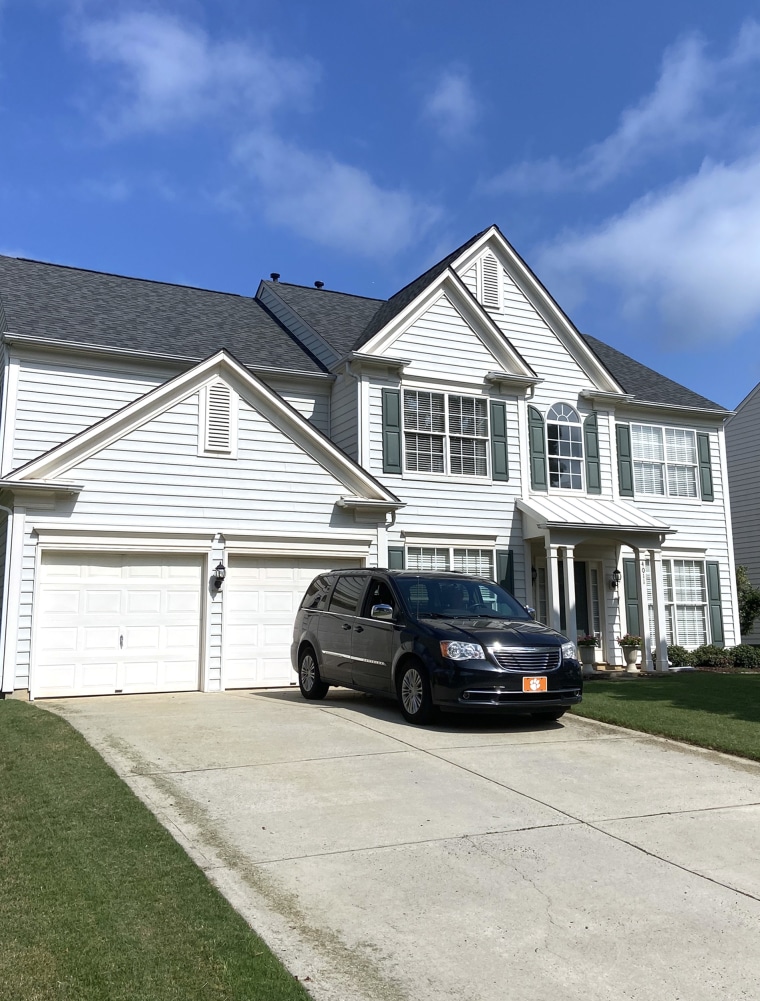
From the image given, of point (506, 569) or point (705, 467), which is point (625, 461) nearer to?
point (705, 467)

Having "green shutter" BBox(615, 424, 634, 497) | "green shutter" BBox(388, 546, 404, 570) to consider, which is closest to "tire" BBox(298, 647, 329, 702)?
"green shutter" BBox(388, 546, 404, 570)

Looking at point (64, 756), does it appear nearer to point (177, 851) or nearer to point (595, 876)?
point (177, 851)

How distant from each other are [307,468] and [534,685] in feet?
22.6

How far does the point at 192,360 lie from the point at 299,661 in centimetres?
689

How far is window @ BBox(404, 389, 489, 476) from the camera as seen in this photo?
18375mm

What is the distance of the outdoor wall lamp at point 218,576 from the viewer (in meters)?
14.3

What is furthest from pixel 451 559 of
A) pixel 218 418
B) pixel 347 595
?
pixel 347 595

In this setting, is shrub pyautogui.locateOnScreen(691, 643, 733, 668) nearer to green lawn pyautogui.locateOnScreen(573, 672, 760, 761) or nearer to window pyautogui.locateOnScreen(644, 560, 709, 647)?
window pyautogui.locateOnScreen(644, 560, 709, 647)

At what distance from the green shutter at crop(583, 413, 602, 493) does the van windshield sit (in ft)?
30.4

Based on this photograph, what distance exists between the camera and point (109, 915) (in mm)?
4422

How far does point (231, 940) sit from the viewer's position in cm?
418

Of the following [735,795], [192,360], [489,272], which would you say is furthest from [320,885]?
[489,272]

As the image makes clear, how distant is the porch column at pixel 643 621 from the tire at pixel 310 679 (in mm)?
9485

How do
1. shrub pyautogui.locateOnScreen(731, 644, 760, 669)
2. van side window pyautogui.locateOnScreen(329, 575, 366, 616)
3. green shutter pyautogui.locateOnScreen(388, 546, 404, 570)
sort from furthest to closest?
shrub pyautogui.locateOnScreen(731, 644, 760, 669)
green shutter pyautogui.locateOnScreen(388, 546, 404, 570)
van side window pyautogui.locateOnScreen(329, 575, 366, 616)
